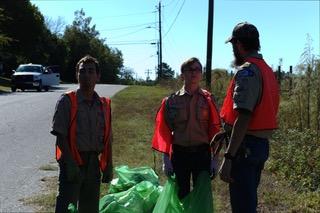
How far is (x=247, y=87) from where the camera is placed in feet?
13.9

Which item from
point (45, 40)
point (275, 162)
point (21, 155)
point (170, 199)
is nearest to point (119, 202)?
point (170, 199)

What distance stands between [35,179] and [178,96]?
4008mm

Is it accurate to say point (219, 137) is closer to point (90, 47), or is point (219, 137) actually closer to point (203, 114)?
point (203, 114)

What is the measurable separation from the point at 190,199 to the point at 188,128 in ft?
2.31

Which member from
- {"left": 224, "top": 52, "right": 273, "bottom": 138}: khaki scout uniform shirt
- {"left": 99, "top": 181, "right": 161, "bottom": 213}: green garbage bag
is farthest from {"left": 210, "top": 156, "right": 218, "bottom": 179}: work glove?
{"left": 224, "top": 52, "right": 273, "bottom": 138}: khaki scout uniform shirt

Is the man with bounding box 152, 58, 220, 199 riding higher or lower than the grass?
higher

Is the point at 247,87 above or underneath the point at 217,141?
above

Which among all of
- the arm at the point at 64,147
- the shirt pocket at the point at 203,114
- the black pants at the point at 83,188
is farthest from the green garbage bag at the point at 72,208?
the shirt pocket at the point at 203,114

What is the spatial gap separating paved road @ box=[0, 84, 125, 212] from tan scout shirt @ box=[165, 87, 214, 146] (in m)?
2.41

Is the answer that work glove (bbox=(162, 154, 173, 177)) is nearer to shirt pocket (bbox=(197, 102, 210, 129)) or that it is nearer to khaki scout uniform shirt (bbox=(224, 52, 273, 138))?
shirt pocket (bbox=(197, 102, 210, 129))

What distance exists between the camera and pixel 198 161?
5590 millimetres

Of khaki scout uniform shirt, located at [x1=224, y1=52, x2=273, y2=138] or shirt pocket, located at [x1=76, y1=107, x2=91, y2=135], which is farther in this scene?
shirt pocket, located at [x1=76, y1=107, x2=91, y2=135]

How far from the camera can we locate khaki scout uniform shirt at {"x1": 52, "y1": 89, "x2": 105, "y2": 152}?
4797mm

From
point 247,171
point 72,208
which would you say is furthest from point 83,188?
point 247,171
